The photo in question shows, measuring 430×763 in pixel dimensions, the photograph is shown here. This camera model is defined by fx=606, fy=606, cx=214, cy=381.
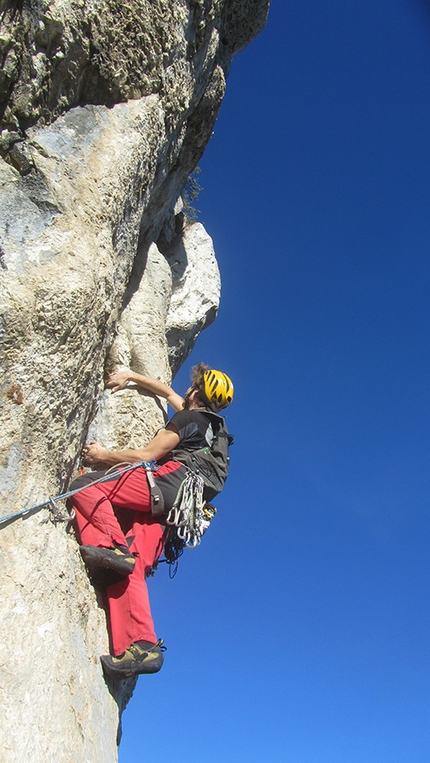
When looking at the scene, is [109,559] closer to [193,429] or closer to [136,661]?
[136,661]

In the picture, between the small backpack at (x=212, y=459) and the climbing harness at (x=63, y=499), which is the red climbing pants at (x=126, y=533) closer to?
the climbing harness at (x=63, y=499)

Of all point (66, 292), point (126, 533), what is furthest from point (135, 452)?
point (66, 292)

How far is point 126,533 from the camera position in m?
4.84

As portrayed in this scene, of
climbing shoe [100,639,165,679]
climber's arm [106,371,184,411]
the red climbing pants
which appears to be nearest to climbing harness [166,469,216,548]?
the red climbing pants

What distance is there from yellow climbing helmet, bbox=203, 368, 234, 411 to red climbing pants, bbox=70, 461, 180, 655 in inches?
32.7

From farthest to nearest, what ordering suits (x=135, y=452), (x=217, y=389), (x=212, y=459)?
(x=217, y=389)
(x=212, y=459)
(x=135, y=452)

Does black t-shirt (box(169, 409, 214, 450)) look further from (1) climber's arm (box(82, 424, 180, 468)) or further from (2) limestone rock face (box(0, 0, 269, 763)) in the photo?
(2) limestone rock face (box(0, 0, 269, 763))

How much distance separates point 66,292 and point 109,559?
1857 millimetres

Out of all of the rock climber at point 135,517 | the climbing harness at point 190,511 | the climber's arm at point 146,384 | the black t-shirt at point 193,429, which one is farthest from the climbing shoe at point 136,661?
the climber's arm at point 146,384

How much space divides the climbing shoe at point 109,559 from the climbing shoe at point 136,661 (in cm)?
50

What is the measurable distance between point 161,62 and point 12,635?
5.31 m

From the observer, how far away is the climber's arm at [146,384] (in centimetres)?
596

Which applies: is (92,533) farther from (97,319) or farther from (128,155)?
(128,155)

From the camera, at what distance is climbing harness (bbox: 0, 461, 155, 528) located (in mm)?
3733
